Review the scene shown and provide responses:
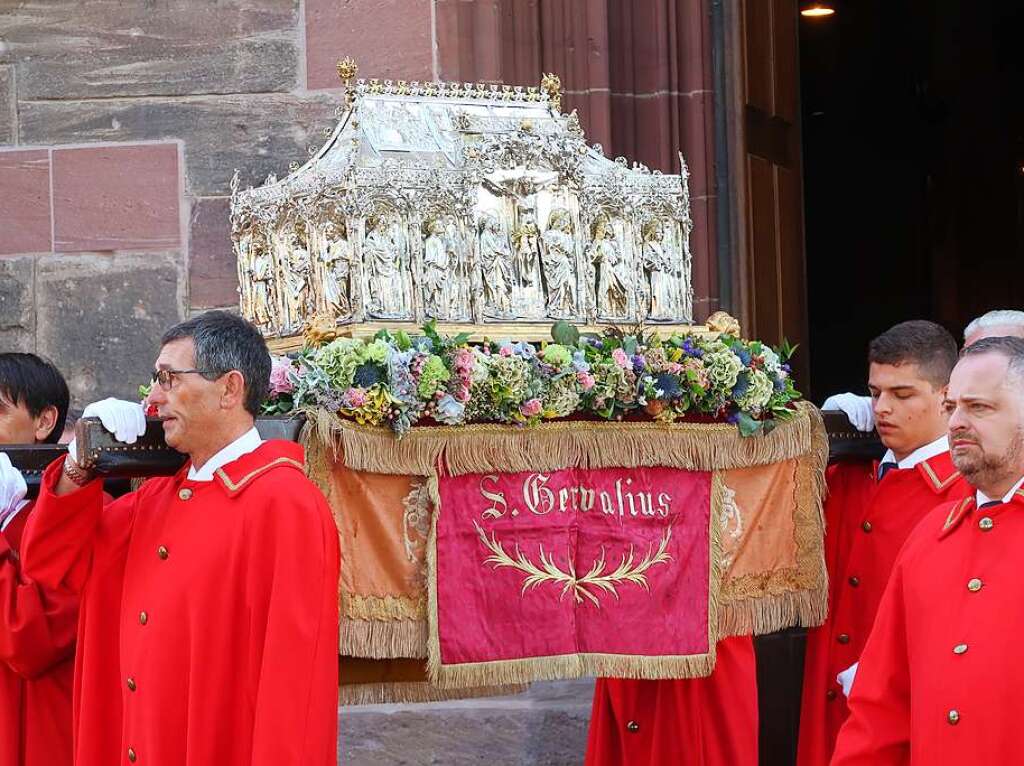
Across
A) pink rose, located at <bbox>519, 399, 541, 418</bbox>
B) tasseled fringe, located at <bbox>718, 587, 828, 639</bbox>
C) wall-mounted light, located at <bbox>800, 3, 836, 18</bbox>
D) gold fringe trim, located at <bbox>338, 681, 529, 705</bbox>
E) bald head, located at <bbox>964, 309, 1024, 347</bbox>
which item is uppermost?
wall-mounted light, located at <bbox>800, 3, 836, 18</bbox>

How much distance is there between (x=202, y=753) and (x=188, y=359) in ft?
2.77

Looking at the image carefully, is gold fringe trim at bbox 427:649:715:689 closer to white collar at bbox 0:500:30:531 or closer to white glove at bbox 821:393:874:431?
white glove at bbox 821:393:874:431

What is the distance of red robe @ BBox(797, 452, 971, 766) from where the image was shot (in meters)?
5.31

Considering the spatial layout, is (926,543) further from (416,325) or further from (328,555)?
(416,325)

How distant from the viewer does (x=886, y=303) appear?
42.8ft

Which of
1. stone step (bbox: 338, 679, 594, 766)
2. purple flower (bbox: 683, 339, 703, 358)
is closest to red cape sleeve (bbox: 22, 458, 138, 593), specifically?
purple flower (bbox: 683, 339, 703, 358)

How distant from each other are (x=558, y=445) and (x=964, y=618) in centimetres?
154

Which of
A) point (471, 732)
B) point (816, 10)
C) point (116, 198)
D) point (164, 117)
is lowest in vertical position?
point (471, 732)

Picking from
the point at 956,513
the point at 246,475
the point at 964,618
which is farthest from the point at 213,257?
the point at 964,618

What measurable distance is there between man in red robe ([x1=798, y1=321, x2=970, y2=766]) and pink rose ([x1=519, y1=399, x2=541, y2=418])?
1045 millimetres

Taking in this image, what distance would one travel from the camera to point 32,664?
174 inches

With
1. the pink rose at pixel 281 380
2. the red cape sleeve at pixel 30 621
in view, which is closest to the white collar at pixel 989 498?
the pink rose at pixel 281 380

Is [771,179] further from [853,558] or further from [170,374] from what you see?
[170,374]

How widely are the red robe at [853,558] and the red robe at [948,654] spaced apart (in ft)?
4.80
